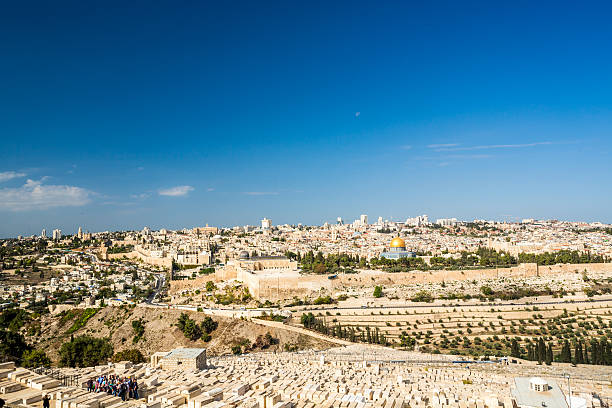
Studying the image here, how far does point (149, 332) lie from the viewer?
25.3 m

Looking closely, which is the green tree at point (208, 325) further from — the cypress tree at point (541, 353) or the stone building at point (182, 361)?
the cypress tree at point (541, 353)

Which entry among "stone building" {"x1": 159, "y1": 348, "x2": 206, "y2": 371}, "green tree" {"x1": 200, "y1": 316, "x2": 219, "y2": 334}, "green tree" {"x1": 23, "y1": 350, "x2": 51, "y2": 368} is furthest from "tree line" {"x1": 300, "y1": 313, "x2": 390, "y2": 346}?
"green tree" {"x1": 23, "y1": 350, "x2": 51, "y2": 368}

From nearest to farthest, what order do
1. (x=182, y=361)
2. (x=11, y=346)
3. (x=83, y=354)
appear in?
(x=182, y=361)
(x=83, y=354)
(x=11, y=346)

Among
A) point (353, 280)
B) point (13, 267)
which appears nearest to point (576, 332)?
point (353, 280)

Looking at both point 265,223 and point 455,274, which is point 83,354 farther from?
point 265,223

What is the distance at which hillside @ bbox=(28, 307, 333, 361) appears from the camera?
22.3m

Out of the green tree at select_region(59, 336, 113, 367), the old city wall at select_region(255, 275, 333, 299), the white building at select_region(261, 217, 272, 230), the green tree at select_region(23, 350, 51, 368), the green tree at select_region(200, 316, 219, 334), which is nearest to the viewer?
the green tree at select_region(23, 350, 51, 368)

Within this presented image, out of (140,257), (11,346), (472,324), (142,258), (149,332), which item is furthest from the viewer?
(140,257)

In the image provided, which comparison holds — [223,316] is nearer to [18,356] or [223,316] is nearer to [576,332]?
[18,356]

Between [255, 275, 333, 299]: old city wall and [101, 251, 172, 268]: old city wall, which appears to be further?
[101, 251, 172, 268]: old city wall

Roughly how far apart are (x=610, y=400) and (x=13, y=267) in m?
51.7

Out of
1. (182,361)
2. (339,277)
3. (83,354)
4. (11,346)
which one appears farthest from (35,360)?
(339,277)

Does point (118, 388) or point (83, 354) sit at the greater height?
point (118, 388)

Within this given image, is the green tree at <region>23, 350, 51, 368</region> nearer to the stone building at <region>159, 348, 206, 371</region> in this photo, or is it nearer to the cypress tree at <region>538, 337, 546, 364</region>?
the stone building at <region>159, 348, 206, 371</region>
